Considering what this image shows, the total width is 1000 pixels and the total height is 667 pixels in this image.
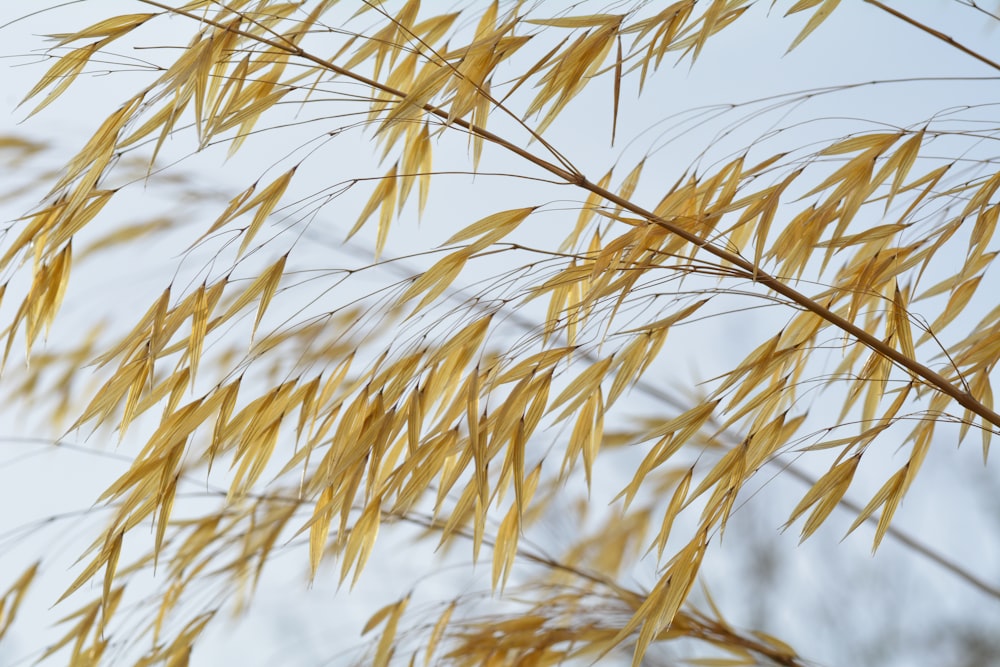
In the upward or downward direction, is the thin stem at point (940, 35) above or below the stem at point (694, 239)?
above

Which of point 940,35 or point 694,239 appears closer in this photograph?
point 694,239

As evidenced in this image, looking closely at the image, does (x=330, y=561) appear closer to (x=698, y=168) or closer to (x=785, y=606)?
(x=698, y=168)

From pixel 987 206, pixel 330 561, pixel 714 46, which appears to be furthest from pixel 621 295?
pixel 714 46

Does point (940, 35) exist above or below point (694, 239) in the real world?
above

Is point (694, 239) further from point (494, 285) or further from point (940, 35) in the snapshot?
point (940, 35)

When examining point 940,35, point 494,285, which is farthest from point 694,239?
point 940,35

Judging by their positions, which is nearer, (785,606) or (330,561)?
(330,561)

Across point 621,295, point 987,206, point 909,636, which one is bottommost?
point 909,636

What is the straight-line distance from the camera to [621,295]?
1.64 feet

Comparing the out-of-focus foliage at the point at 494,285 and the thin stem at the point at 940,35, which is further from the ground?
the thin stem at the point at 940,35

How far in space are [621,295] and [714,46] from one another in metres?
1.29

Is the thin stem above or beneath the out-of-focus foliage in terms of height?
above

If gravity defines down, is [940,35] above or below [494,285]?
above

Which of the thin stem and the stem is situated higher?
the thin stem
